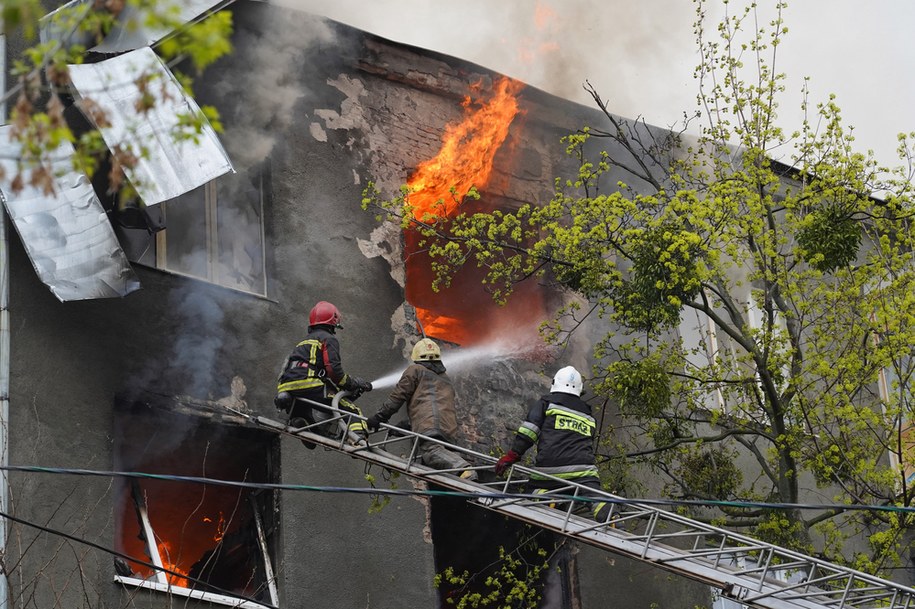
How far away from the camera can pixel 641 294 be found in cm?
1315

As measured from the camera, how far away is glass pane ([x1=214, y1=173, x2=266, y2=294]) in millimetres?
12273

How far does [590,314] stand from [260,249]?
4.23m

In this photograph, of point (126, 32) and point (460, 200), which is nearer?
point (126, 32)

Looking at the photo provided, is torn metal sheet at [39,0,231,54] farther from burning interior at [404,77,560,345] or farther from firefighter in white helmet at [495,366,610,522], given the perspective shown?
firefighter in white helmet at [495,366,610,522]

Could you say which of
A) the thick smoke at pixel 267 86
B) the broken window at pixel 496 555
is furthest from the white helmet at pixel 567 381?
the thick smoke at pixel 267 86

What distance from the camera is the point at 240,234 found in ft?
41.0

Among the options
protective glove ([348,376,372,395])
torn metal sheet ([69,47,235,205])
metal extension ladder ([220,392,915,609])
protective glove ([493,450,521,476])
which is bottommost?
metal extension ladder ([220,392,915,609])

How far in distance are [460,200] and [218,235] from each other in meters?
3.05

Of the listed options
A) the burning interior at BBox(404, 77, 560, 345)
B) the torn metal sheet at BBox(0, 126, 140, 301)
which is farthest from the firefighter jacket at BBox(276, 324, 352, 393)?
the burning interior at BBox(404, 77, 560, 345)

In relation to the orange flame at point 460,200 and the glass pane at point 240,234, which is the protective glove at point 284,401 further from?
the orange flame at point 460,200

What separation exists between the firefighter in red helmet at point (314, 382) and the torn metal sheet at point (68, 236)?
4.76 ft

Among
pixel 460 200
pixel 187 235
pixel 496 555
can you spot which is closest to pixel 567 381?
pixel 187 235

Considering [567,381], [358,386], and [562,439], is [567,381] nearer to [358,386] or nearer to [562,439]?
[562,439]

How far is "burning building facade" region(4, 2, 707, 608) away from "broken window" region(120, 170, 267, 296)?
0.02 metres
